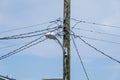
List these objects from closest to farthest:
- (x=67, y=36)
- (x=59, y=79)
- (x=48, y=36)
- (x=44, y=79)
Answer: (x=48, y=36), (x=67, y=36), (x=59, y=79), (x=44, y=79)

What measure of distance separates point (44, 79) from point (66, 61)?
8.21 m

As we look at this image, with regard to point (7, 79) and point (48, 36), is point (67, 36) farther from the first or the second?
point (7, 79)

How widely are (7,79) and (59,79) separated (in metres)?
9.73

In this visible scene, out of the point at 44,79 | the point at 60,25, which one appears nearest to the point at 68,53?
the point at 60,25

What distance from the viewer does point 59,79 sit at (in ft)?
75.3

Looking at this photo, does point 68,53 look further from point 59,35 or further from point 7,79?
point 7,79

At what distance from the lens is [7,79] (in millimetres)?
31859

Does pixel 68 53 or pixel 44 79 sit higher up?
→ pixel 68 53

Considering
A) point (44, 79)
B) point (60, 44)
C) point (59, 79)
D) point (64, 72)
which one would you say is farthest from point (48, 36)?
point (44, 79)

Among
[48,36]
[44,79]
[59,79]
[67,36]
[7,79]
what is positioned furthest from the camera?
[7,79]

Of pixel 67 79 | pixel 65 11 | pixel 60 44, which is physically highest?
pixel 65 11

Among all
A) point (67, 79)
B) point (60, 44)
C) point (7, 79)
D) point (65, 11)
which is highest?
point (65, 11)

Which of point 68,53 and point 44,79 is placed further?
point 44,79

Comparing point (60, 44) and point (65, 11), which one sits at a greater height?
point (65, 11)
